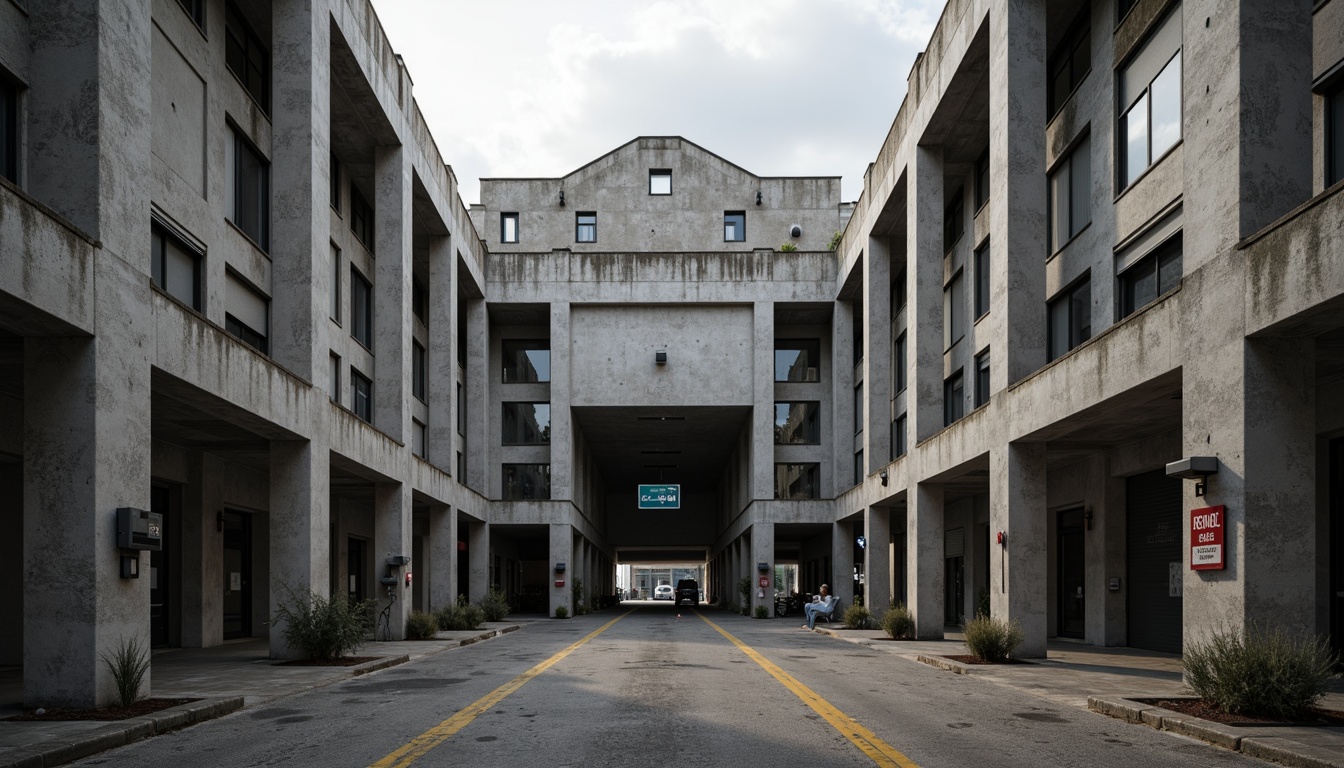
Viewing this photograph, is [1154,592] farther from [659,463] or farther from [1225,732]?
[659,463]

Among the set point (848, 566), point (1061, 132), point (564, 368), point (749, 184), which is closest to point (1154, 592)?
point (1061, 132)

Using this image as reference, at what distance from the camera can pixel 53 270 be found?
12.0 metres

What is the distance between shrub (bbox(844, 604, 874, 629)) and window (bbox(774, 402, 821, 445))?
50.5ft

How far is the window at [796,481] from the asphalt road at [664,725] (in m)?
29.4

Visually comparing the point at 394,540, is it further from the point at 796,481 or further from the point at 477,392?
the point at 796,481

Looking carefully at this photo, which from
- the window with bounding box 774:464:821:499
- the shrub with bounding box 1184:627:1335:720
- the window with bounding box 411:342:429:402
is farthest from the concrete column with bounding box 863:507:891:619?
the shrub with bounding box 1184:627:1335:720

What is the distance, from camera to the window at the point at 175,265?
19.4 metres

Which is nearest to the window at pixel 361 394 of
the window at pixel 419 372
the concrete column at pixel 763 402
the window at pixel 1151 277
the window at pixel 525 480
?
the window at pixel 419 372

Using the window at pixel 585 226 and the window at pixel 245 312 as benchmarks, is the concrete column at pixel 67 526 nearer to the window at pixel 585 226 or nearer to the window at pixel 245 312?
the window at pixel 245 312

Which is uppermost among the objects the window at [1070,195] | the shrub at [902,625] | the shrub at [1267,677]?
the window at [1070,195]

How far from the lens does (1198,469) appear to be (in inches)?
526

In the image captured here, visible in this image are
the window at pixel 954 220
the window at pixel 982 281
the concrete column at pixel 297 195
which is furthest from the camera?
the window at pixel 954 220

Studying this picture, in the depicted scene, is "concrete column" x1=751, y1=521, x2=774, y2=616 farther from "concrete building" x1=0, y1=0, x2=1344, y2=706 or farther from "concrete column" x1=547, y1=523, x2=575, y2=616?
"concrete column" x1=547, y1=523, x2=575, y2=616

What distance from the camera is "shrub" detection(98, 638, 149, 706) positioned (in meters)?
12.8
